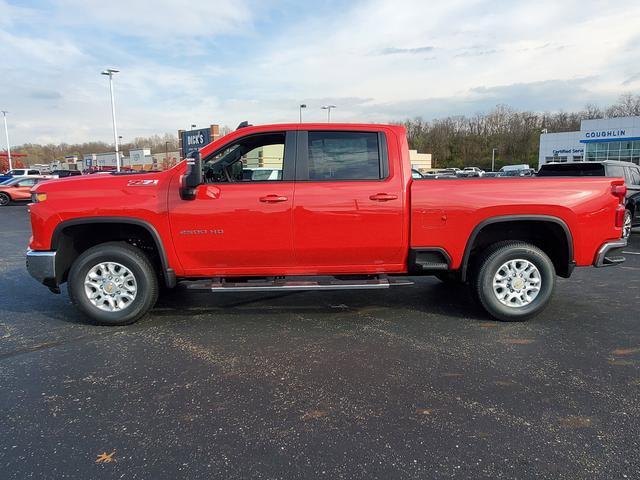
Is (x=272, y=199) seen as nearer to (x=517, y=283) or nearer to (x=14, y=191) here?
(x=517, y=283)

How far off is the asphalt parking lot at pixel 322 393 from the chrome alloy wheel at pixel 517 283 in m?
0.27

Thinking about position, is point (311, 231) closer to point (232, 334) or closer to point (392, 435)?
point (232, 334)

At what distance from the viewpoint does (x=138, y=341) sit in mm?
4340

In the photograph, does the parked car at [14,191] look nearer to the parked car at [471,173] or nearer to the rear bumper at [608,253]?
the parked car at [471,173]

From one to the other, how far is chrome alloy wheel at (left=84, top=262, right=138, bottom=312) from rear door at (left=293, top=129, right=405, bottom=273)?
1767 millimetres

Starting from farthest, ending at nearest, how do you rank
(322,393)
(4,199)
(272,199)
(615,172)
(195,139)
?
(195,139) → (4,199) → (615,172) → (272,199) → (322,393)

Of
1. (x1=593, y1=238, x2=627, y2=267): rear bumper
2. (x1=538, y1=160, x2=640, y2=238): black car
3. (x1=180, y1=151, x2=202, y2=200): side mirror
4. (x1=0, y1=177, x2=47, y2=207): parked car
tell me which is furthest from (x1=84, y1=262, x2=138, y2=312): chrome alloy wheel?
(x1=0, y1=177, x2=47, y2=207): parked car

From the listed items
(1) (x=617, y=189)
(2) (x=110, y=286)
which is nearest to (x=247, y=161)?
(2) (x=110, y=286)

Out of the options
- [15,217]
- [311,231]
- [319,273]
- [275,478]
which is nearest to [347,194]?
[311,231]

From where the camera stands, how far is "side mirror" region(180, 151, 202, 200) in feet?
14.3

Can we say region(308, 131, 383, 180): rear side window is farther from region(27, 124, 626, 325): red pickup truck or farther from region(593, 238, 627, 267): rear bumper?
region(593, 238, 627, 267): rear bumper

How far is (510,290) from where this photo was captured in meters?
4.81

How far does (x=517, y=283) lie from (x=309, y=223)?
228 cm

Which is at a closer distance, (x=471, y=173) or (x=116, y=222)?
(x=116, y=222)
